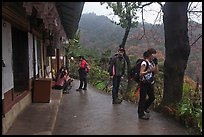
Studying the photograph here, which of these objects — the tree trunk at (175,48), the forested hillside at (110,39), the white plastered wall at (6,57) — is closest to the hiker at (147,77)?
the tree trunk at (175,48)

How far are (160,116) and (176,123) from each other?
79 cm

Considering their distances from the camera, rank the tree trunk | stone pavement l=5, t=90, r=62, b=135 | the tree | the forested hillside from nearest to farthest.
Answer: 1. stone pavement l=5, t=90, r=62, b=135
2. the tree trunk
3. the tree
4. the forested hillside

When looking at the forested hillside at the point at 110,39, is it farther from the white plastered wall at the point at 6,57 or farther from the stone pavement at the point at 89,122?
the white plastered wall at the point at 6,57

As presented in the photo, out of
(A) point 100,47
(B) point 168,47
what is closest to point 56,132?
(B) point 168,47

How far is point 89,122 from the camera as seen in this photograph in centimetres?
706

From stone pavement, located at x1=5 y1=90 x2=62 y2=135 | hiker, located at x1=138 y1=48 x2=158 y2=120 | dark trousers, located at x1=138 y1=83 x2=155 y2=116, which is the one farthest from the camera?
dark trousers, located at x1=138 y1=83 x2=155 y2=116

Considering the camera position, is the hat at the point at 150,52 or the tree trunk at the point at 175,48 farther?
the tree trunk at the point at 175,48

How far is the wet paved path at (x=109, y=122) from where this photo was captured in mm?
6230

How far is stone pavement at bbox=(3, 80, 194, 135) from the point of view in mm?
6145

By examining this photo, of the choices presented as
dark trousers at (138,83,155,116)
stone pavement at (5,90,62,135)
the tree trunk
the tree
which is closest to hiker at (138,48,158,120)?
dark trousers at (138,83,155,116)

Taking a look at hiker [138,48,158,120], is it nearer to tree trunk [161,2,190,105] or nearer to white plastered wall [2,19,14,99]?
tree trunk [161,2,190,105]

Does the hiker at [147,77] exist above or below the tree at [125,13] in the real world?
below

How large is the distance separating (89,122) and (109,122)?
441 millimetres

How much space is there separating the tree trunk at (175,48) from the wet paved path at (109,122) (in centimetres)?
75
